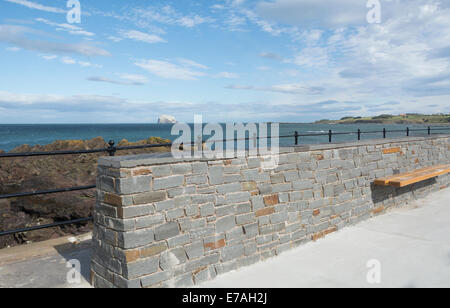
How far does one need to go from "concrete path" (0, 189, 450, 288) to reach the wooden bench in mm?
746

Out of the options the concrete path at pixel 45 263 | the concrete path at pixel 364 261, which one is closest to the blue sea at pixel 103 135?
the concrete path at pixel 364 261

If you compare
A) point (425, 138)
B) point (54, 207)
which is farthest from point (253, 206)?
point (425, 138)

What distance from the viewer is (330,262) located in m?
3.84

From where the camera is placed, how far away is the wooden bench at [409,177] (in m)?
5.52

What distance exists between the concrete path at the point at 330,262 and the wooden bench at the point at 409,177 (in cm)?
75

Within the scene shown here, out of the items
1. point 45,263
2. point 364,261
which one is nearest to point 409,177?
point 364,261

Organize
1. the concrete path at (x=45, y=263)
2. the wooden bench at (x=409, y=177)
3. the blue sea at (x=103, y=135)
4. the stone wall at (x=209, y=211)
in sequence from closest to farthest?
1. the stone wall at (x=209, y=211)
2. the concrete path at (x=45, y=263)
3. the wooden bench at (x=409, y=177)
4. the blue sea at (x=103, y=135)

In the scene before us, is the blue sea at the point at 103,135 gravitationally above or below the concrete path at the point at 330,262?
above

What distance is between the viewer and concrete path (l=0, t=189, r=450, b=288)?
333cm

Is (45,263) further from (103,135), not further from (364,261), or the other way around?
(103,135)

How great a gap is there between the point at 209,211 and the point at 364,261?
1.88 meters

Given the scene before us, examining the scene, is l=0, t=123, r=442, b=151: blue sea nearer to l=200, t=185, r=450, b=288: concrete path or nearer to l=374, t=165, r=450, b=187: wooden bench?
l=374, t=165, r=450, b=187: wooden bench

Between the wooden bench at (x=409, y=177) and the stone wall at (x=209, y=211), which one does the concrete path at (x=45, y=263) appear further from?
the wooden bench at (x=409, y=177)
